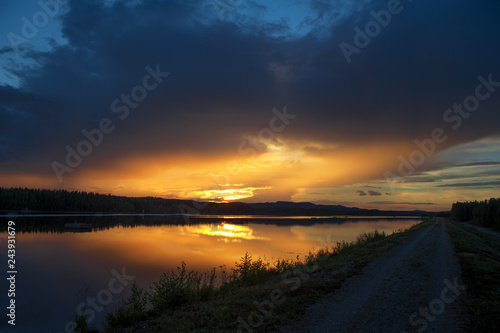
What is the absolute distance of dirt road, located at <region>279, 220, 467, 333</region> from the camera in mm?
6973

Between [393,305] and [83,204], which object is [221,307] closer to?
[393,305]

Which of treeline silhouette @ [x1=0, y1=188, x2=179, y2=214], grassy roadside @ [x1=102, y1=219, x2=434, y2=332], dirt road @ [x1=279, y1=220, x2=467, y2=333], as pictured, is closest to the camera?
dirt road @ [x1=279, y1=220, x2=467, y2=333]

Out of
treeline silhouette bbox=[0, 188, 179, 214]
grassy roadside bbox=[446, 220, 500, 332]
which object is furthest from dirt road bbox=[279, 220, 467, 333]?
treeline silhouette bbox=[0, 188, 179, 214]

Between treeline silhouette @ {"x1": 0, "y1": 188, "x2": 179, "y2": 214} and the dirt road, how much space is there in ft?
341

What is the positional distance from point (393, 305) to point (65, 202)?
5039 inches

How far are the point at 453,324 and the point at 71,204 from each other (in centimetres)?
13260

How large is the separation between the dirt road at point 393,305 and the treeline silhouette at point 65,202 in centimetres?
10394

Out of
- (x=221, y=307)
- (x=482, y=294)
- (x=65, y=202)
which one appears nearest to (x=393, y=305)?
(x=482, y=294)

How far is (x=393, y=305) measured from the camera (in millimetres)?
8352

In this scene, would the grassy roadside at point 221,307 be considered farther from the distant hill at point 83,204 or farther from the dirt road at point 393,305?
the distant hill at point 83,204

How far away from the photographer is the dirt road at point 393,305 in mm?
6973

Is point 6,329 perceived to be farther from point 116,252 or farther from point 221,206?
point 221,206

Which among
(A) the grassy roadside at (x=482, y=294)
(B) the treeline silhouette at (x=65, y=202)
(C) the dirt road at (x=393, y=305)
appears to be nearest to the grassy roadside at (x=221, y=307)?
(C) the dirt road at (x=393, y=305)

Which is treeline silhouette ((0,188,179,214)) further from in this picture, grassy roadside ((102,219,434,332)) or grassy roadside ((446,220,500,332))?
grassy roadside ((446,220,500,332))
